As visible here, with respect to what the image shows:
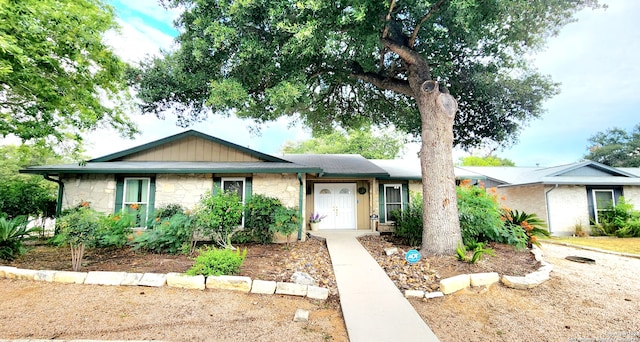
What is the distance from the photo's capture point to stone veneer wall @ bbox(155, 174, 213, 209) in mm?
8039

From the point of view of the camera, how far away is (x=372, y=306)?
12.0 ft

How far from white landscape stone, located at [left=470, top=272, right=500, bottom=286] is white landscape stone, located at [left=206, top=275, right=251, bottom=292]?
11.9 feet

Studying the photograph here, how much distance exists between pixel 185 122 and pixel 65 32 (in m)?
4.03

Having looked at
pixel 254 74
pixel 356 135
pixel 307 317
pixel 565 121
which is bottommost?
pixel 307 317

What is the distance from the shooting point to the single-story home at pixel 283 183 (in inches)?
309

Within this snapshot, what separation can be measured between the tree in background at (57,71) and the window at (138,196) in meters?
1.75

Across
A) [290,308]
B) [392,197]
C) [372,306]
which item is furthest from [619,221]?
[290,308]

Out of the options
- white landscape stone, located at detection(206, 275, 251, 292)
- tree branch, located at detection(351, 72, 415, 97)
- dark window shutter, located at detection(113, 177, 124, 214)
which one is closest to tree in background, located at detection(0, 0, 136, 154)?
dark window shutter, located at detection(113, 177, 124, 214)

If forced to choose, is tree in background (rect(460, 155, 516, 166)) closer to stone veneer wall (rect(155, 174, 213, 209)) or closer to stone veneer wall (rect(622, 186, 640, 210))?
stone veneer wall (rect(622, 186, 640, 210))

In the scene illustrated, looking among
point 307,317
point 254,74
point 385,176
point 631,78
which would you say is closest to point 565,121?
point 631,78

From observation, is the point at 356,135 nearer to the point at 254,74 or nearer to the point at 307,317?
the point at 254,74

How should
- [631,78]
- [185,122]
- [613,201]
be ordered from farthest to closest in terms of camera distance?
[631,78]
[613,201]
[185,122]

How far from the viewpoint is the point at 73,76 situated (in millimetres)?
6113

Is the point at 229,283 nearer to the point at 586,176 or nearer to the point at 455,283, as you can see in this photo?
the point at 455,283
